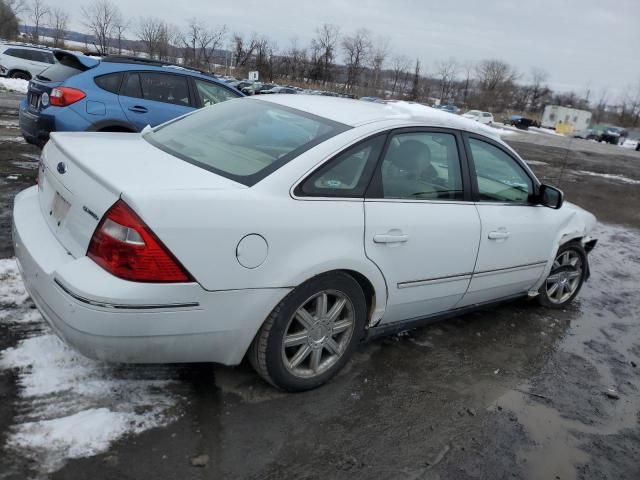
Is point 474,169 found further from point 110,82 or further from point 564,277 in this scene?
point 110,82

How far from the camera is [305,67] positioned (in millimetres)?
85062

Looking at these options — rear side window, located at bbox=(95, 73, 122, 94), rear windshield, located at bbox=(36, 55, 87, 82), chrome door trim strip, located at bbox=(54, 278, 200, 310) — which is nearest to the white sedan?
chrome door trim strip, located at bbox=(54, 278, 200, 310)

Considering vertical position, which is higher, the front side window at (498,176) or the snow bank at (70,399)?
the front side window at (498,176)

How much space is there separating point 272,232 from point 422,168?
51.2 inches

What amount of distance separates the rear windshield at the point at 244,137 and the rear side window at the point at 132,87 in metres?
3.55

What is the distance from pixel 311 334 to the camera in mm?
2881

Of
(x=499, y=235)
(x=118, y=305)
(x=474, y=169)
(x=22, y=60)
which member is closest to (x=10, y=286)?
(x=118, y=305)

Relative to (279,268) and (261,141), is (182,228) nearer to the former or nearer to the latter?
(279,268)

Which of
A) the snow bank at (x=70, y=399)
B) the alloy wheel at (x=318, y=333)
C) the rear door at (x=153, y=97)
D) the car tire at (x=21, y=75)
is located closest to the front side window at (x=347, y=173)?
the alloy wheel at (x=318, y=333)

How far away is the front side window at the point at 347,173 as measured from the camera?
2754 mm

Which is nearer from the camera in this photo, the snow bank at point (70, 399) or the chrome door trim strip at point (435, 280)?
the snow bank at point (70, 399)

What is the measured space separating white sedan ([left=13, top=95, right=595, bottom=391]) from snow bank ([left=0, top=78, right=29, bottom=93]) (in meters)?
21.9

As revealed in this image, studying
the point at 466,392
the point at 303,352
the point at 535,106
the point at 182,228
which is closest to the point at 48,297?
the point at 182,228

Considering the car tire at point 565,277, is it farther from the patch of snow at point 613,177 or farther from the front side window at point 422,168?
the patch of snow at point 613,177
